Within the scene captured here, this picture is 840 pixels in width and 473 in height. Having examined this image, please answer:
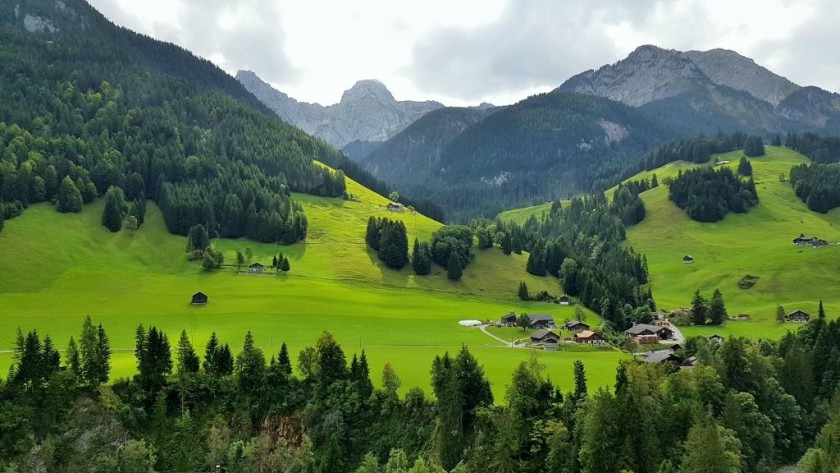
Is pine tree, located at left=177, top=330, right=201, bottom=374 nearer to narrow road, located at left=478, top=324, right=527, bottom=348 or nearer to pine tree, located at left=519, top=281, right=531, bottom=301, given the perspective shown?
narrow road, located at left=478, top=324, right=527, bottom=348

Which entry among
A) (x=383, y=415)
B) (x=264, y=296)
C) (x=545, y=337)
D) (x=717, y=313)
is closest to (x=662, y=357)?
(x=545, y=337)

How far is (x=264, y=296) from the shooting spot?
142875mm

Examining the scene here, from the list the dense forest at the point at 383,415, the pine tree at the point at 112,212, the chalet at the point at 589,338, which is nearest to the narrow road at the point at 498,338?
the chalet at the point at 589,338

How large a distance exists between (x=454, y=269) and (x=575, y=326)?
1895 inches

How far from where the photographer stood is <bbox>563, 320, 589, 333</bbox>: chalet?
438 ft

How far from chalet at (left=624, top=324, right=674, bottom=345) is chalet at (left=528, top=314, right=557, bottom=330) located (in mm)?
16617

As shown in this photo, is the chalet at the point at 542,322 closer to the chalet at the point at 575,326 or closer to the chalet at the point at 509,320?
the chalet at the point at 575,326

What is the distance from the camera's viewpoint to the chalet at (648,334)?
427ft

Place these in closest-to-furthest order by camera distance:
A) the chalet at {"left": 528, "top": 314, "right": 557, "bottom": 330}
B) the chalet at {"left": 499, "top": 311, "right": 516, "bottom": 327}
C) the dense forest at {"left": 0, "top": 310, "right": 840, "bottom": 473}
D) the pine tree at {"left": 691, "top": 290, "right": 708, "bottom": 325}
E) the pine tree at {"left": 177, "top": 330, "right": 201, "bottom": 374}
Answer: the dense forest at {"left": 0, "top": 310, "right": 840, "bottom": 473} → the pine tree at {"left": 177, "top": 330, "right": 201, "bottom": 374} → the chalet at {"left": 528, "top": 314, "right": 557, "bottom": 330} → the chalet at {"left": 499, "top": 311, "right": 516, "bottom": 327} → the pine tree at {"left": 691, "top": 290, "right": 708, "bottom": 325}

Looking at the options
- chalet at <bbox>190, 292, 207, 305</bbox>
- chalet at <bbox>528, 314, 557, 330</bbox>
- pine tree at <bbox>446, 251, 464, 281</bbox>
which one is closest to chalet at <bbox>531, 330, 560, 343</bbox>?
chalet at <bbox>528, 314, 557, 330</bbox>

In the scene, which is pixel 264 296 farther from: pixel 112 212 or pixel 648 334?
pixel 648 334

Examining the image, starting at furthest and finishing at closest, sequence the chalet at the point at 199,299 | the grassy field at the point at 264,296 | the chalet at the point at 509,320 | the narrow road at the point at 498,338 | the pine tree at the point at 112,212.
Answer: the pine tree at the point at 112,212
the chalet at the point at 199,299
the chalet at the point at 509,320
the narrow road at the point at 498,338
the grassy field at the point at 264,296

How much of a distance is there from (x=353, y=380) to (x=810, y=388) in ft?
219

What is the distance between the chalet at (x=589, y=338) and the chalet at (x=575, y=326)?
7012mm
